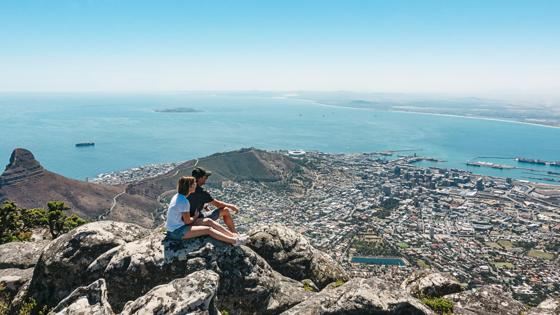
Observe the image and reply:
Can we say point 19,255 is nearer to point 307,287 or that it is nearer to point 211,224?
point 211,224

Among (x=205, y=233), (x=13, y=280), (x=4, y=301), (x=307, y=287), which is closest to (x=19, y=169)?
(x=13, y=280)

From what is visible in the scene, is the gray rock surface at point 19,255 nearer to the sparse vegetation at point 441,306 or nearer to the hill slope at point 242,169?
the sparse vegetation at point 441,306

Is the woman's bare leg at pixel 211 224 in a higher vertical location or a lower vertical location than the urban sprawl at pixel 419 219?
higher

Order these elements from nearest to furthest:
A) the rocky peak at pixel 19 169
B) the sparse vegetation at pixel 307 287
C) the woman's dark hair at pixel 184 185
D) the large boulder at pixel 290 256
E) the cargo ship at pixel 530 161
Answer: the woman's dark hair at pixel 184 185 → the sparse vegetation at pixel 307 287 → the large boulder at pixel 290 256 → the rocky peak at pixel 19 169 → the cargo ship at pixel 530 161

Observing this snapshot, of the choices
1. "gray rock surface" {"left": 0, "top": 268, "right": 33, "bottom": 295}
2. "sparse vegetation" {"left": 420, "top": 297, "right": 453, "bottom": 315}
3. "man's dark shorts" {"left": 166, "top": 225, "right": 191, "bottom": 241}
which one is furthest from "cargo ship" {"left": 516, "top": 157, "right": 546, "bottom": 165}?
"gray rock surface" {"left": 0, "top": 268, "right": 33, "bottom": 295}

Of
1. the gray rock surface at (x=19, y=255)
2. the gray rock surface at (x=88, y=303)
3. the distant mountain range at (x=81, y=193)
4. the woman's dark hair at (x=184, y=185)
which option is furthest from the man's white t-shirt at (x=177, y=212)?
the distant mountain range at (x=81, y=193)

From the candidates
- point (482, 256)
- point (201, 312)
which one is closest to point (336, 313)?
point (201, 312)
